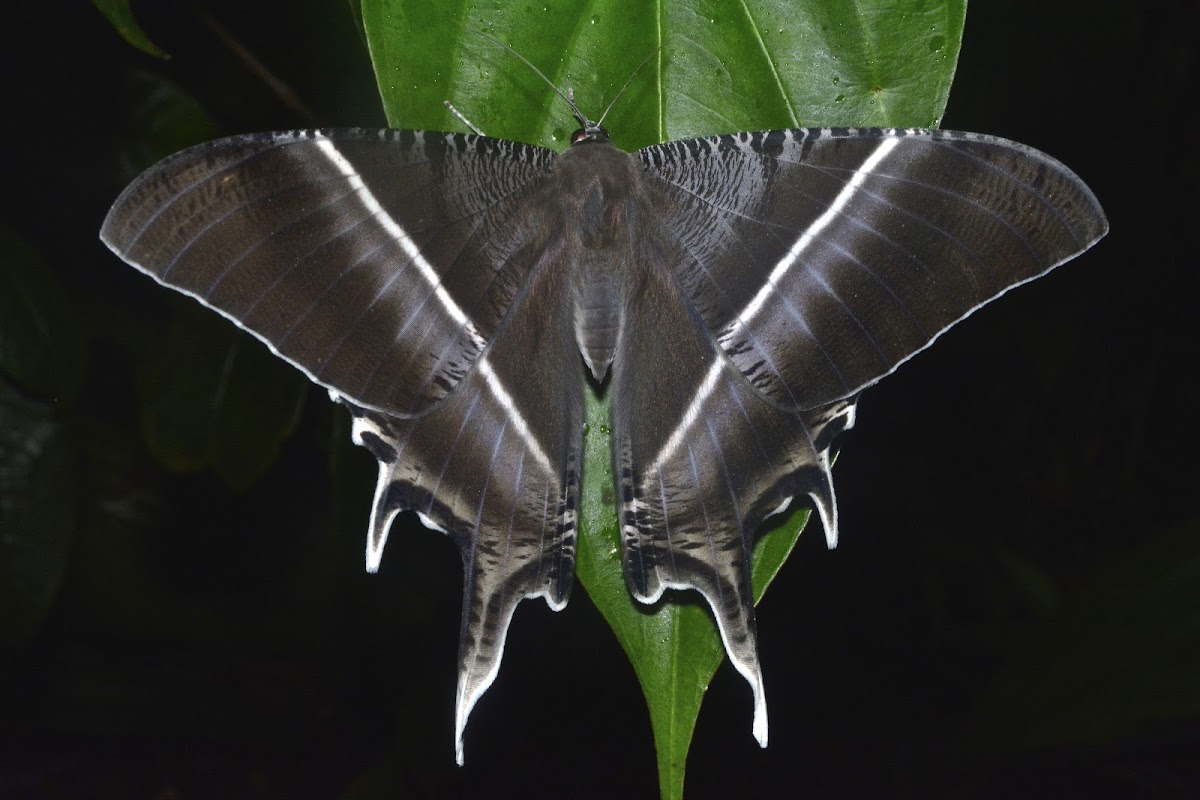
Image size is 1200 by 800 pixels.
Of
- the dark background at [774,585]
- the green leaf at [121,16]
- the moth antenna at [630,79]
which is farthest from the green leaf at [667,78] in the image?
the dark background at [774,585]

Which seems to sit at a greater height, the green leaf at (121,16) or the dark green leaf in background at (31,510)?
the green leaf at (121,16)

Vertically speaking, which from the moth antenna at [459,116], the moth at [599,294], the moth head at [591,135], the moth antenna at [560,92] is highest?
the moth antenna at [560,92]

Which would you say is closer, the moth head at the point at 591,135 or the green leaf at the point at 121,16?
the green leaf at the point at 121,16

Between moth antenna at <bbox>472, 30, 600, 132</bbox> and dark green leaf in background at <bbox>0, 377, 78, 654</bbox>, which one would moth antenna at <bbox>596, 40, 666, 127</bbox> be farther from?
dark green leaf in background at <bbox>0, 377, 78, 654</bbox>

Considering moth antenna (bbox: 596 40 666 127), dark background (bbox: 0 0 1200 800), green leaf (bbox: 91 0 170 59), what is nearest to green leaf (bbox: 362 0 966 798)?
moth antenna (bbox: 596 40 666 127)

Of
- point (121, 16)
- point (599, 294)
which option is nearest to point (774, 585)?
point (599, 294)

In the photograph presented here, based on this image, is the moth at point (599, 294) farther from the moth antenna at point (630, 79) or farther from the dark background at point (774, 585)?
the dark background at point (774, 585)

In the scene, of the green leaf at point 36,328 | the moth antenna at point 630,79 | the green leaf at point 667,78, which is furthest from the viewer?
the green leaf at point 36,328
